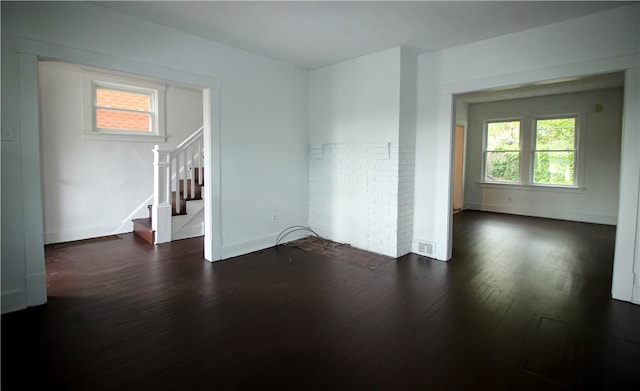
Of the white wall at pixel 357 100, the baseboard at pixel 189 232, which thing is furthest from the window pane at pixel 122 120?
the white wall at pixel 357 100

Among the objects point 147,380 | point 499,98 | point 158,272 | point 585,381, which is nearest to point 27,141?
point 158,272

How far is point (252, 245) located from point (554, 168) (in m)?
6.71

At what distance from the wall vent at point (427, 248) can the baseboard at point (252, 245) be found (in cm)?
183

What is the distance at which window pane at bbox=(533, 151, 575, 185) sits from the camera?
7.27 meters

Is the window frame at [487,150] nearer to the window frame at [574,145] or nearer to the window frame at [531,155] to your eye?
the window frame at [531,155]

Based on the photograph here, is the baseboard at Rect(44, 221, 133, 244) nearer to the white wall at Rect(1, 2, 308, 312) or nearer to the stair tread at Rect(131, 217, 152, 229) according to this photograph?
the stair tread at Rect(131, 217, 152, 229)

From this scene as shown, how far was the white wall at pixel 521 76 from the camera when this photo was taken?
305cm

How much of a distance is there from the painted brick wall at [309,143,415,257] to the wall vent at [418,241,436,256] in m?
0.16

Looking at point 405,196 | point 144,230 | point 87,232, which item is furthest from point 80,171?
point 405,196

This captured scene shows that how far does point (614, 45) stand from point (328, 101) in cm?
320

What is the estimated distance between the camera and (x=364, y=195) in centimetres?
476

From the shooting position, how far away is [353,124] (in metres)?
4.80

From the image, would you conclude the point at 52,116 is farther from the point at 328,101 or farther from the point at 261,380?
the point at 261,380

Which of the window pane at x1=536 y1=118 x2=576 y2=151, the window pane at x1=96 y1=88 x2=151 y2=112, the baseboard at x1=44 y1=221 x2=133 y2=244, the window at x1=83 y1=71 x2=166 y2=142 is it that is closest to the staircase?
the baseboard at x1=44 y1=221 x2=133 y2=244
